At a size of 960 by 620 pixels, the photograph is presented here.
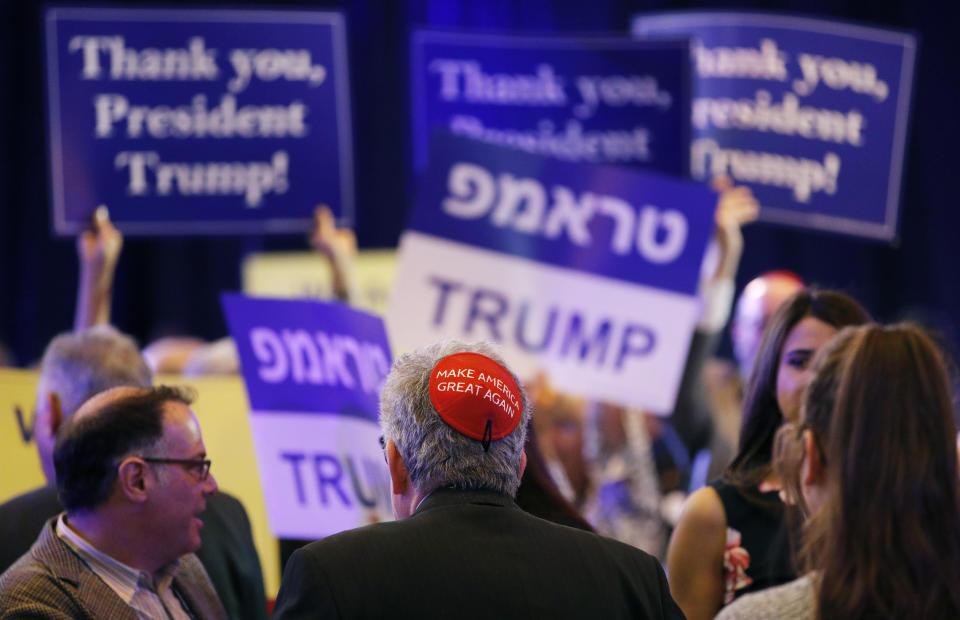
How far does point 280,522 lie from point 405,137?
420 centimetres

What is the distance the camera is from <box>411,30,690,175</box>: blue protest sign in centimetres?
450

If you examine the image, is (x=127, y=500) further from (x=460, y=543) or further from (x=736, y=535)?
(x=736, y=535)

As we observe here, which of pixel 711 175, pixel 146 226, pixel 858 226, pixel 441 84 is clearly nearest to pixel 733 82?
pixel 711 175

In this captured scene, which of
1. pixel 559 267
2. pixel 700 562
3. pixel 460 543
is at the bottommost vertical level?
pixel 700 562

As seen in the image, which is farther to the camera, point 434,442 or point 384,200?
point 384,200

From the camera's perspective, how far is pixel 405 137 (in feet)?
23.4

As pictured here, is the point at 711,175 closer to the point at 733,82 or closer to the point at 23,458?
the point at 733,82

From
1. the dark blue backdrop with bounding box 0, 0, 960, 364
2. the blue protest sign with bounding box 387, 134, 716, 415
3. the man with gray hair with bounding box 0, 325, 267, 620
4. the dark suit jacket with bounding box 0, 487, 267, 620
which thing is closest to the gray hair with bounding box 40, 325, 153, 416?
the man with gray hair with bounding box 0, 325, 267, 620

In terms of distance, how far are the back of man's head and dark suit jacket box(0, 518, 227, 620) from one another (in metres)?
0.09

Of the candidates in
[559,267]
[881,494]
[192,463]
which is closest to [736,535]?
[881,494]

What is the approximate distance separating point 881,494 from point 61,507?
65.6 inches

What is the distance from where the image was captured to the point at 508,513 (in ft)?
5.57

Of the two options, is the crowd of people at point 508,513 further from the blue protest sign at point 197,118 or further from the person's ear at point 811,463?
the blue protest sign at point 197,118

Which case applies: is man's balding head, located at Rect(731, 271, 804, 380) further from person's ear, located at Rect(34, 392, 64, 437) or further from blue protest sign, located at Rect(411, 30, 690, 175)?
person's ear, located at Rect(34, 392, 64, 437)
